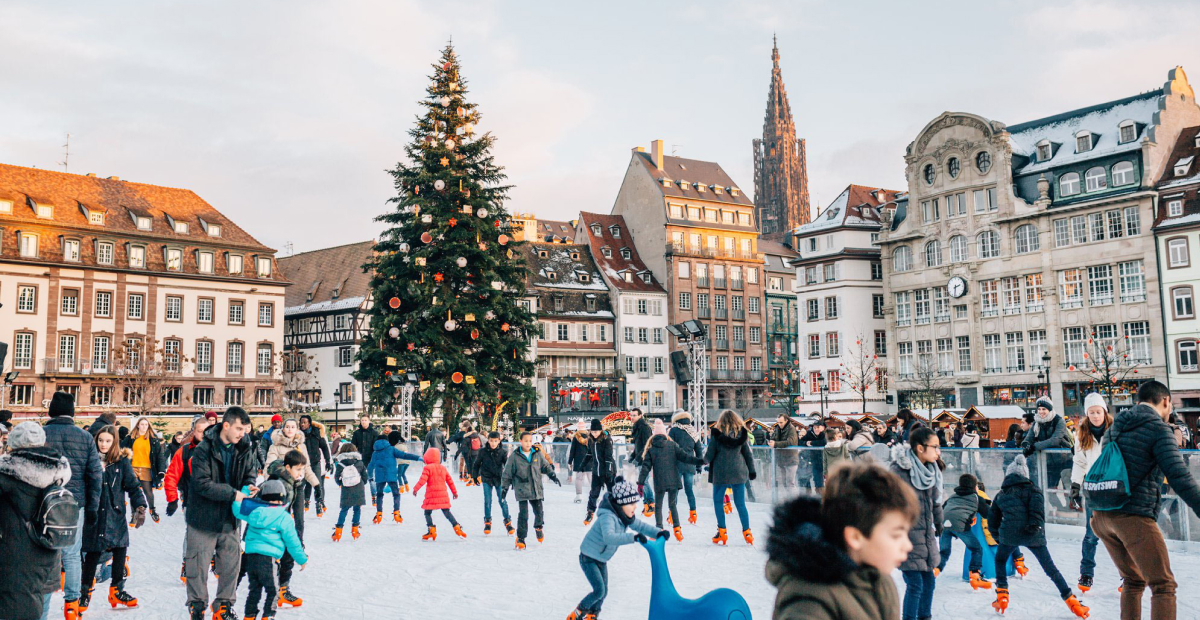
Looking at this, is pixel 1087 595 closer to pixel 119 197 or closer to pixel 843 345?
pixel 843 345

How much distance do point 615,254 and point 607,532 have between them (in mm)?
67188

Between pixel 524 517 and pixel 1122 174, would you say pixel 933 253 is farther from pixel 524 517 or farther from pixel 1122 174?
pixel 524 517

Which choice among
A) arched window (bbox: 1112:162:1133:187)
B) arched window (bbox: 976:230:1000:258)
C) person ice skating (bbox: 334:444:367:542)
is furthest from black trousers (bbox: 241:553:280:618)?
arched window (bbox: 976:230:1000:258)

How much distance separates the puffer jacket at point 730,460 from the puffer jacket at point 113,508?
6678 millimetres

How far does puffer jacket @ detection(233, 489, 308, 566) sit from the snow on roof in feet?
169

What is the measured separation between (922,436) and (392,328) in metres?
26.2

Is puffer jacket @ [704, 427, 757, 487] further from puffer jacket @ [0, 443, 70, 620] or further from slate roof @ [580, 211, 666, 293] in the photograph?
slate roof @ [580, 211, 666, 293]

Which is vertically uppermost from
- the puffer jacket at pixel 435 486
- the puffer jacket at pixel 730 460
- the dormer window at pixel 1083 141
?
the dormer window at pixel 1083 141

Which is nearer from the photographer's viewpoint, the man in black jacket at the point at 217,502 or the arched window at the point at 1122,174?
the man in black jacket at the point at 217,502

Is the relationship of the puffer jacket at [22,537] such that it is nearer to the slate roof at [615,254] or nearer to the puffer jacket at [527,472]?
the puffer jacket at [527,472]

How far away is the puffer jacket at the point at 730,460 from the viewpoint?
12.9 metres

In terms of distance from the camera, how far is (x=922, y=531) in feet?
23.6

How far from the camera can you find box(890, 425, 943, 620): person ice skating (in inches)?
279

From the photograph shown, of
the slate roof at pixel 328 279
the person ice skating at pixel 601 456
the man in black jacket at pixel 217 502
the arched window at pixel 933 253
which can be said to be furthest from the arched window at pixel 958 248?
the man in black jacket at pixel 217 502
